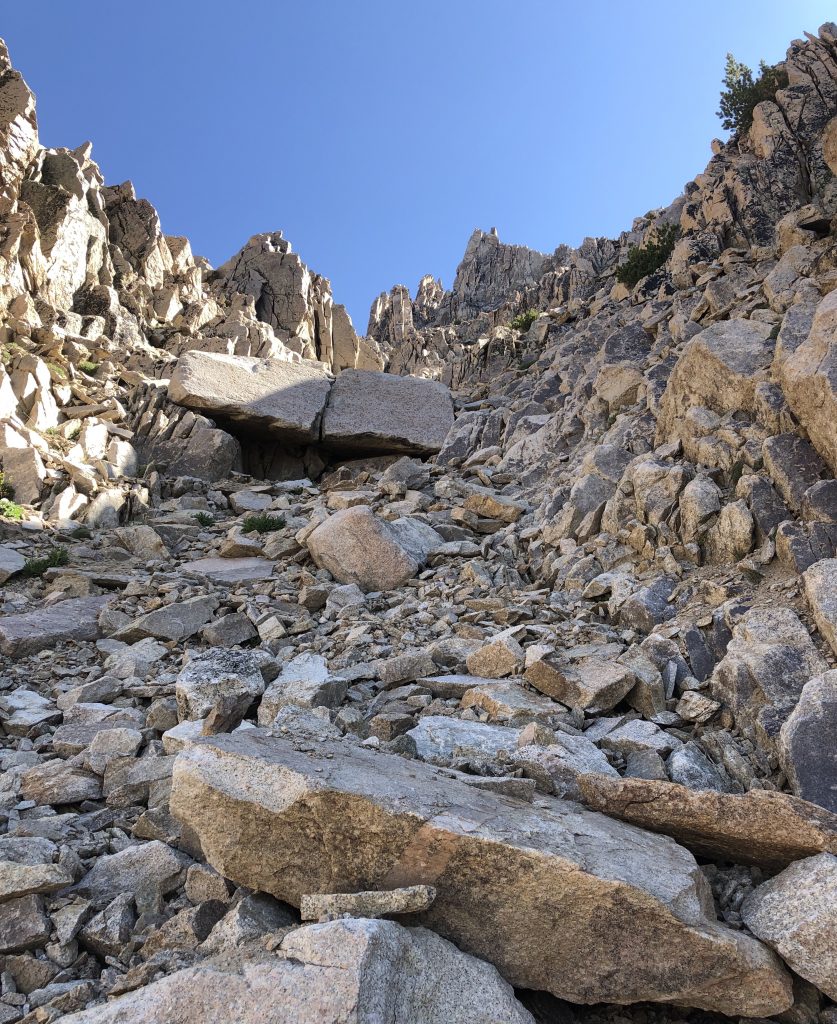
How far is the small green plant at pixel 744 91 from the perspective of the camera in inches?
866

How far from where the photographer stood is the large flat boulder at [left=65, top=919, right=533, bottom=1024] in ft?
8.43

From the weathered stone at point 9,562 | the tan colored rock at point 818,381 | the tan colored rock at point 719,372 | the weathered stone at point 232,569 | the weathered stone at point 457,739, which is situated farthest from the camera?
the weathered stone at point 232,569

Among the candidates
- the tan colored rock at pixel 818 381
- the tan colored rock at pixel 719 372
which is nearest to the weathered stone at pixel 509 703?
the tan colored rock at pixel 818 381

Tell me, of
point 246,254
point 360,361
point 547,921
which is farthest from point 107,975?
point 246,254

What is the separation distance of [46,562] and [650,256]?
2089cm

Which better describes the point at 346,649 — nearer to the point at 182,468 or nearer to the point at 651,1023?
the point at 651,1023

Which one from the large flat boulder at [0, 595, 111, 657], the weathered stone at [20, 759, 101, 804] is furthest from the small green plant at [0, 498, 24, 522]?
the weathered stone at [20, 759, 101, 804]

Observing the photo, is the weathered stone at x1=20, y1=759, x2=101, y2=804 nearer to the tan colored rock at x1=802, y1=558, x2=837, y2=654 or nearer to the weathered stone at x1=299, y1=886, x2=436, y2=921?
the weathered stone at x1=299, y1=886, x2=436, y2=921

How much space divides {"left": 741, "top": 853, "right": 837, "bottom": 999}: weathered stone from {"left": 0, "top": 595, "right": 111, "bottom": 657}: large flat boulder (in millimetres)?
8487

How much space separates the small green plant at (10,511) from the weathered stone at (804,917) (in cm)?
1370

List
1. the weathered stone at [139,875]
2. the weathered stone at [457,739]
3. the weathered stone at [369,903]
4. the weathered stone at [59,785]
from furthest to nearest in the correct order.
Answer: the weathered stone at [59,785] < the weathered stone at [457,739] < the weathered stone at [139,875] < the weathered stone at [369,903]

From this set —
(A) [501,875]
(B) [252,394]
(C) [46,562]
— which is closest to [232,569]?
(C) [46,562]

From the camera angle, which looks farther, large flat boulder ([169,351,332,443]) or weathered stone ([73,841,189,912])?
large flat boulder ([169,351,332,443])

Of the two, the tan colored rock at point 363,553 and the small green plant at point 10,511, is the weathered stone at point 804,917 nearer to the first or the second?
the tan colored rock at point 363,553
